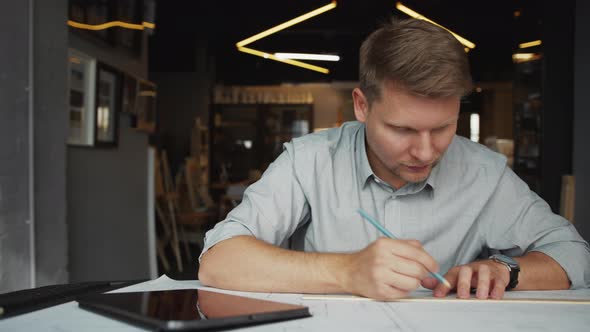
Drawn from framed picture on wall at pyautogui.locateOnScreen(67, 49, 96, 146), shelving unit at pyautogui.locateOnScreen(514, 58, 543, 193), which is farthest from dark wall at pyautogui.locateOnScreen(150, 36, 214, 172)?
framed picture on wall at pyautogui.locateOnScreen(67, 49, 96, 146)

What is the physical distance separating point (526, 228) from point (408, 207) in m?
0.34

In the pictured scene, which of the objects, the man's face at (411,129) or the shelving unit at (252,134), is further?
the shelving unit at (252,134)

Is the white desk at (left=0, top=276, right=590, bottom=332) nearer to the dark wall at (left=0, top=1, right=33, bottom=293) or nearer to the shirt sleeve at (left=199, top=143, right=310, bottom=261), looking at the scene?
the shirt sleeve at (left=199, top=143, right=310, bottom=261)

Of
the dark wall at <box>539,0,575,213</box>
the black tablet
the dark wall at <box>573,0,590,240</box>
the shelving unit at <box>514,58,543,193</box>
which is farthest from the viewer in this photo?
the shelving unit at <box>514,58,543,193</box>

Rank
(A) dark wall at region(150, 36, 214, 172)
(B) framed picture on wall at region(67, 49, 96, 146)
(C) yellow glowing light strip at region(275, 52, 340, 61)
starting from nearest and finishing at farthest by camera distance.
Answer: (B) framed picture on wall at region(67, 49, 96, 146) → (C) yellow glowing light strip at region(275, 52, 340, 61) → (A) dark wall at region(150, 36, 214, 172)

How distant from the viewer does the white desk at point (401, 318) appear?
2.80 feet

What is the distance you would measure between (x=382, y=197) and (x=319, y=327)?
72cm

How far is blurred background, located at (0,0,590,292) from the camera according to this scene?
2.27 meters

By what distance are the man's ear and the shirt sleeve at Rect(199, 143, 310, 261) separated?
0.25 metres

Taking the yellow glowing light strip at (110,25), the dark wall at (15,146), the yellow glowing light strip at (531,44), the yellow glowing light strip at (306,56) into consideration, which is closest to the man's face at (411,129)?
the dark wall at (15,146)

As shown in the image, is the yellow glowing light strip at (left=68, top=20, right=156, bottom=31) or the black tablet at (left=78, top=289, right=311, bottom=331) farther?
the yellow glowing light strip at (left=68, top=20, right=156, bottom=31)

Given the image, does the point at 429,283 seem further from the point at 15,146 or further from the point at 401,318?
the point at 15,146

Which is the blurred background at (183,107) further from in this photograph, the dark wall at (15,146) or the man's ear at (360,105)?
the man's ear at (360,105)

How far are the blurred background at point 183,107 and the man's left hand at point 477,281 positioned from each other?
450 mm
